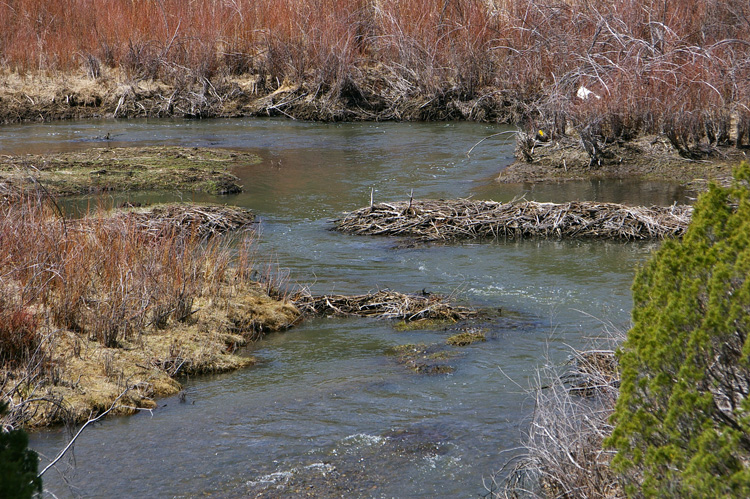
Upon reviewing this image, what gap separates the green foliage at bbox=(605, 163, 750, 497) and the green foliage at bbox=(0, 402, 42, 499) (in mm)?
1886

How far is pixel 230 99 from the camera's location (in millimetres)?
21641

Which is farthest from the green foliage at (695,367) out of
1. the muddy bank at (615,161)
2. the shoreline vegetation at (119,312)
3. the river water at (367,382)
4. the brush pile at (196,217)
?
the muddy bank at (615,161)

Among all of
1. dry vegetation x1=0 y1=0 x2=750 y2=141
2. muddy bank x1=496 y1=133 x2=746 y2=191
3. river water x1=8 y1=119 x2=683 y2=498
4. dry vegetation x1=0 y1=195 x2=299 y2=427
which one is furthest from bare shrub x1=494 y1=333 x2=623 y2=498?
dry vegetation x1=0 y1=0 x2=750 y2=141

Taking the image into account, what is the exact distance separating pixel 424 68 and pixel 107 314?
14663 millimetres

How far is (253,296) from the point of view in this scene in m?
7.93

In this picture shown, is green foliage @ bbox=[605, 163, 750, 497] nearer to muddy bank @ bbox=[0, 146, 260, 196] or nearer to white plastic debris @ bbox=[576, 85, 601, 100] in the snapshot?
muddy bank @ bbox=[0, 146, 260, 196]

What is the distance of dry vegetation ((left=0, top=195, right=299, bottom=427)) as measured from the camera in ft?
18.4

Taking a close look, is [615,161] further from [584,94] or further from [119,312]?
[119,312]

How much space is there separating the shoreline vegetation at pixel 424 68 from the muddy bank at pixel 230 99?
1.6 inches

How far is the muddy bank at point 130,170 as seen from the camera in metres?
Answer: 12.7

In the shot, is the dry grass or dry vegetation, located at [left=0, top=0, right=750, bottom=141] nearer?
the dry grass

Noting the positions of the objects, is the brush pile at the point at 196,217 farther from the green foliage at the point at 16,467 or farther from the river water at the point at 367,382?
the green foliage at the point at 16,467

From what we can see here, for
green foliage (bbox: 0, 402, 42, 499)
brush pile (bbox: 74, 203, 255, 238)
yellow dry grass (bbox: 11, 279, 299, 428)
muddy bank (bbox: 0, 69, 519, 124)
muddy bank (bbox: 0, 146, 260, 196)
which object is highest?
muddy bank (bbox: 0, 69, 519, 124)

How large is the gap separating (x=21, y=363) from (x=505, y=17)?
1720 centimetres
